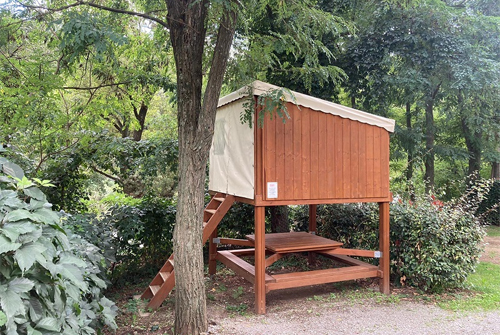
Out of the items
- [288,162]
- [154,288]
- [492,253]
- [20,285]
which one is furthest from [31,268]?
[492,253]

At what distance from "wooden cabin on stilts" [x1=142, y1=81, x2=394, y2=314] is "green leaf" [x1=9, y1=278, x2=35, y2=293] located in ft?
10.2

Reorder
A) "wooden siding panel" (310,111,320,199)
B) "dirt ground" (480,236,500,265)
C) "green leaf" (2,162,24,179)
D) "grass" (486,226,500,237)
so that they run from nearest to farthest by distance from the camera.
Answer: "green leaf" (2,162,24,179), "wooden siding panel" (310,111,320,199), "dirt ground" (480,236,500,265), "grass" (486,226,500,237)

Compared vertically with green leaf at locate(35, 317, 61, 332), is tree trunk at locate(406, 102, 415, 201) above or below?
above

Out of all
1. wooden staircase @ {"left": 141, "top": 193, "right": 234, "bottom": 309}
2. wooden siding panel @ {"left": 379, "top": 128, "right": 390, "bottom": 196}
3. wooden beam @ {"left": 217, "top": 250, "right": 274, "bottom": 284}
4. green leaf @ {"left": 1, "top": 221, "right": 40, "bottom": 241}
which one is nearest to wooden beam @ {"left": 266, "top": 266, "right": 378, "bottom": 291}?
wooden beam @ {"left": 217, "top": 250, "right": 274, "bottom": 284}

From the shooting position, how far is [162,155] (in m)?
6.57

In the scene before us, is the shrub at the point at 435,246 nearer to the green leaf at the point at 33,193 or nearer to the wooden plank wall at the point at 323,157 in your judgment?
the wooden plank wall at the point at 323,157

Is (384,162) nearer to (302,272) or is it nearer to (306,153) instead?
(306,153)

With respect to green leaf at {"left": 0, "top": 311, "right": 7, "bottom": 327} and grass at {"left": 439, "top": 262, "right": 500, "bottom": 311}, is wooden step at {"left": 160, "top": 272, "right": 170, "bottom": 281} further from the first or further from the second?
grass at {"left": 439, "top": 262, "right": 500, "bottom": 311}

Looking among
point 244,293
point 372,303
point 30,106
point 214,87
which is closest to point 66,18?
point 214,87

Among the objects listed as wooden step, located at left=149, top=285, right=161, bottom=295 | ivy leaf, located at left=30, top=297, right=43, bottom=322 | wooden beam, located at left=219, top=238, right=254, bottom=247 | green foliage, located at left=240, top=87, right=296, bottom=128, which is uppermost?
green foliage, located at left=240, top=87, right=296, bottom=128

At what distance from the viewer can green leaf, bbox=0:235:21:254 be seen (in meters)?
1.60

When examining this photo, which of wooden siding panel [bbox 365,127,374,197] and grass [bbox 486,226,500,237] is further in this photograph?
grass [bbox 486,226,500,237]

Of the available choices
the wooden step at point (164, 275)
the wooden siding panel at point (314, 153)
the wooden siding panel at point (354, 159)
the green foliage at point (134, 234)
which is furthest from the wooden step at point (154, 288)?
the wooden siding panel at point (354, 159)

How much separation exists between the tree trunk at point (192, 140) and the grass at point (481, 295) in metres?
3.45
